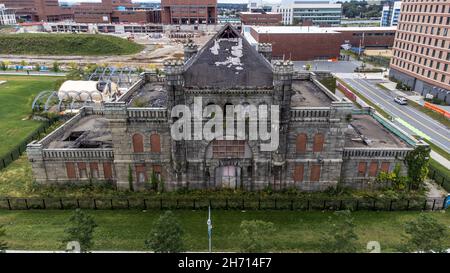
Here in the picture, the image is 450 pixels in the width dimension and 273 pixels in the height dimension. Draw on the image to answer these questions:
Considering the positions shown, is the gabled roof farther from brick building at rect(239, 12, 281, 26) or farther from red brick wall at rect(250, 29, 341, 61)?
brick building at rect(239, 12, 281, 26)

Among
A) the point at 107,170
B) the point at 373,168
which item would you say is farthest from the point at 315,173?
the point at 107,170

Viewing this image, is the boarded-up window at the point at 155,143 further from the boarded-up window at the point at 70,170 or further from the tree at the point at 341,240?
the tree at the point at 341,240

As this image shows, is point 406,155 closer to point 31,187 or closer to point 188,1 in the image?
point 31,187

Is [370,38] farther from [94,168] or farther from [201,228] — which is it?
[201,228]

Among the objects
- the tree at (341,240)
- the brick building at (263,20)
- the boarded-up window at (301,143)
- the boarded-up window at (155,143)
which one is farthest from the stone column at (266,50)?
the brick building at (263,20)

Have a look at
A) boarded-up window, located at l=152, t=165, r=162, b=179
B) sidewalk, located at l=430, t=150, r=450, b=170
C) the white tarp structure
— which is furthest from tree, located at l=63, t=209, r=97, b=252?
the white tarp structure
